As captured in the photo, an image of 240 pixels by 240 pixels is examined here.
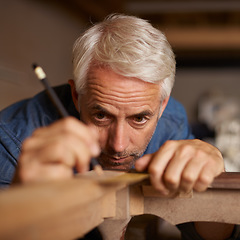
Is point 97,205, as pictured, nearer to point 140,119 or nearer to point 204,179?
point 204,179

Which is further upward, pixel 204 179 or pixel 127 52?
pixel 127 52

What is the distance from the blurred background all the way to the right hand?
1885mm

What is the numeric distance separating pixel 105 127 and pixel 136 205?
1.82ft

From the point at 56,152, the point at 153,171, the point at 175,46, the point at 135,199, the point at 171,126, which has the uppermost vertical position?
the point at 56,152

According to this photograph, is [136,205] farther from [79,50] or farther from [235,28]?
[235,28]

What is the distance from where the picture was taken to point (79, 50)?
1591 millimetres

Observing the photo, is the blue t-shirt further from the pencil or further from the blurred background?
the blurred background

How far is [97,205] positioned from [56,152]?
0.70 feet

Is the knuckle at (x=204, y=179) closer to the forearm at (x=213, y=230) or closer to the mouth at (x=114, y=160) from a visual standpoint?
the forearm at (x=213, y=230)

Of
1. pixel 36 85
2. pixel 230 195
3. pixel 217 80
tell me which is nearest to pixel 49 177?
pixel 230 195

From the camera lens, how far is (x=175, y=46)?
8.23m

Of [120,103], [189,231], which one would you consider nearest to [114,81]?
[120,103]

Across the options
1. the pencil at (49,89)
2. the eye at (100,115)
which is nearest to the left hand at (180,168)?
the pencil at (49,89)

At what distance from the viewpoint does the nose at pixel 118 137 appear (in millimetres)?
1372
